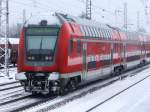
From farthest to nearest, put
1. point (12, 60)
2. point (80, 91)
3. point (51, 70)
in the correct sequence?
point (12, 60), point (80, 91), point (51, 70)

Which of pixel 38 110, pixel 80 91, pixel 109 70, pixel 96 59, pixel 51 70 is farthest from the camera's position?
pixel 109 70

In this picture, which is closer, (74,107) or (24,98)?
(74,107)

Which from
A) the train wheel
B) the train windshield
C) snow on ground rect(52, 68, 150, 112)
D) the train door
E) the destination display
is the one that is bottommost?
snow on ground rect(52, 68, 150, 112)

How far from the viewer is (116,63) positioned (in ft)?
87.0

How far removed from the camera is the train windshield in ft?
55.9

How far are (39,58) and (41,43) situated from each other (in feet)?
1.92

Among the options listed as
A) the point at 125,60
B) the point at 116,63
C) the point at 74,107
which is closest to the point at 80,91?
the point at 74,107

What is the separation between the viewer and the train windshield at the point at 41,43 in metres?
17.0

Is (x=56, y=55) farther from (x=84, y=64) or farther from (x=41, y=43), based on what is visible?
(x=84, y=64)

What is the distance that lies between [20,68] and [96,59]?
496 centimetres

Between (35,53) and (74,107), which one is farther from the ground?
(35,53)

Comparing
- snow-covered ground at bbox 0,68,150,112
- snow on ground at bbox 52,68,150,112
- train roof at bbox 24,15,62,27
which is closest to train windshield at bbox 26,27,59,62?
train roof at bbox 24,15,62,27

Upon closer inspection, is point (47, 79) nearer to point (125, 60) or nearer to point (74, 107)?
point (74, 107)

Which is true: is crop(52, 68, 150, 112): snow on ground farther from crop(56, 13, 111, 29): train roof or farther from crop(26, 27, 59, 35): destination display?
crop(56, 13, 111, 29): train roof
